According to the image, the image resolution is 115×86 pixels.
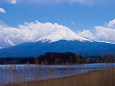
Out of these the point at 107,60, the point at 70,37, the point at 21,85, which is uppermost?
the point at 70,37

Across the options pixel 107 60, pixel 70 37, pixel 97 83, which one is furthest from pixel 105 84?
pixel 70 37

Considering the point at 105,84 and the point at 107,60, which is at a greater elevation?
the point at 107,60

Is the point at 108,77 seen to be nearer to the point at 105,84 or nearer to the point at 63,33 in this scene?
the point at 105,84

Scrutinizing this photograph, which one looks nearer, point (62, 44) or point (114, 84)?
point (114, 84)

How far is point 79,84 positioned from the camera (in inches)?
221

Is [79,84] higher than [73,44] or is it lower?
lower

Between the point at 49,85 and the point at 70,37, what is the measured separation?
178m

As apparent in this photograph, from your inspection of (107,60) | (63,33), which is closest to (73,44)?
(63,33)

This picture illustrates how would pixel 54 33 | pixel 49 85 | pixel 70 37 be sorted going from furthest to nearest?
pixel 54 33 → pixel 70 37 → pixel 49 85

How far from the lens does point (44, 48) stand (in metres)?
144

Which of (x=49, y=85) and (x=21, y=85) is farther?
(x=21, y=85)

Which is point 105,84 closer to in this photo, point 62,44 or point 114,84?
point 114,84

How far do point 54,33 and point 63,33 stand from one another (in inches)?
416

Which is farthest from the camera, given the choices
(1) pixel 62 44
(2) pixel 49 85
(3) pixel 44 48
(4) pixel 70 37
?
(4) pixel 70 37
